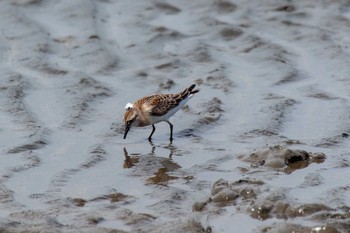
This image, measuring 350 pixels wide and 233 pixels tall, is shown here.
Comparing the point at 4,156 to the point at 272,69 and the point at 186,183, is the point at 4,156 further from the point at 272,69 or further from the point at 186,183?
the point at 272,69

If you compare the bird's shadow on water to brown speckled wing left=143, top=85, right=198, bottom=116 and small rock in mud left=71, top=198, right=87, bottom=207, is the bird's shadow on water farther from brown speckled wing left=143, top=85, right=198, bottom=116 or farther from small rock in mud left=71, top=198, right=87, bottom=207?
small rock in mud left=71, top=198, right=87, bottom=207

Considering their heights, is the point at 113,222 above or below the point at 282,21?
above

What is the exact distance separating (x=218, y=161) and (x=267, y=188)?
1419 mm

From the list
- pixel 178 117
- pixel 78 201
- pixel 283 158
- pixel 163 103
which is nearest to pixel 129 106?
pixel 163 103

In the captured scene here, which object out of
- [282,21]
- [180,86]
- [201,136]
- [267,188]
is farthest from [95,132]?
[282,21]

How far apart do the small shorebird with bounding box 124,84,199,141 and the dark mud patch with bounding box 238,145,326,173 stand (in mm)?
1847

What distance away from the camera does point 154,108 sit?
13953 mm

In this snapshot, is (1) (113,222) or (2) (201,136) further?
(2) (201,136)

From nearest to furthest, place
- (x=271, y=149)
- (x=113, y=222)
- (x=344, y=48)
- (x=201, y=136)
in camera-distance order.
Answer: (x=113, y=222) < (x=271, y=149) < (x=201, y=136) < (x=344, y=48)

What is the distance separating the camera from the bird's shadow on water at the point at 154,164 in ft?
40.2

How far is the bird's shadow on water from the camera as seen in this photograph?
482 inches

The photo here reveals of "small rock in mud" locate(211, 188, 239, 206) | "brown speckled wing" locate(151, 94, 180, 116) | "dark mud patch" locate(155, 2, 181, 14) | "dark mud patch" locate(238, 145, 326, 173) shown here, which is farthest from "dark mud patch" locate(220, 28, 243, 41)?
"small rock in mud" locate(211, 188, 239, 206)

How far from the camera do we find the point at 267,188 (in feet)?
37.3

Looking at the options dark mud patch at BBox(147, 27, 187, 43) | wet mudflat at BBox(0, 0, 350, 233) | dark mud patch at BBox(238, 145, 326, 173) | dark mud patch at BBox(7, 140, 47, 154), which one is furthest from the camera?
dark mud patch at BBox(147, 27, 187, 43)
